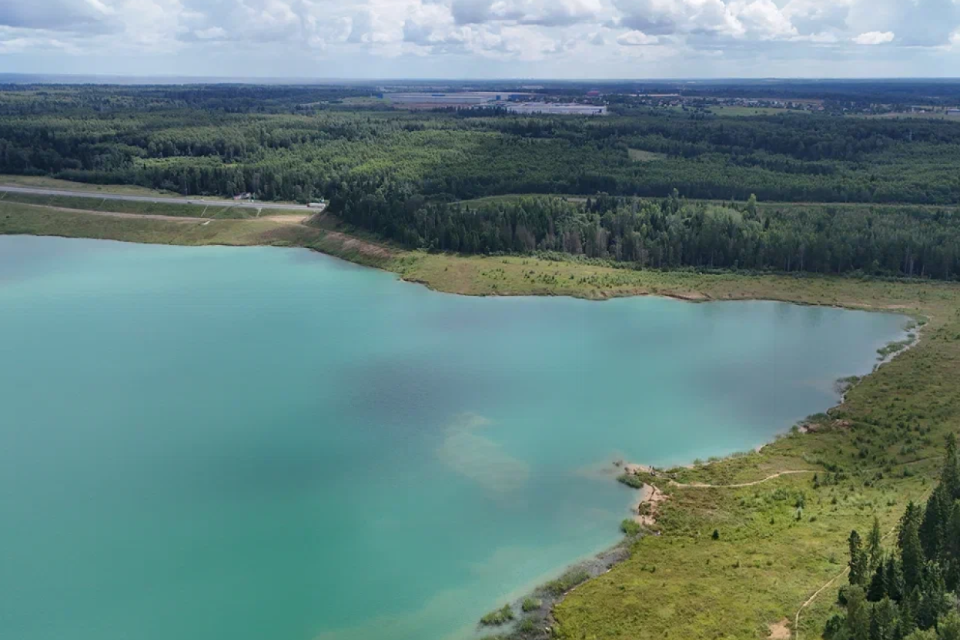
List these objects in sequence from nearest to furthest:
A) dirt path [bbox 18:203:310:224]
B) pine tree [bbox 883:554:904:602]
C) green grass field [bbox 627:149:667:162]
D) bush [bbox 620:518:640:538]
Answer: pine tree [bbox 883:554:904:602] < bush [bbox 620:518:640:538] < dirt path [bbox 18:203:310:224] < green grass field [bbox 627:149:667:162]

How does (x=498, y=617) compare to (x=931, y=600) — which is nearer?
(x=931, y=600)

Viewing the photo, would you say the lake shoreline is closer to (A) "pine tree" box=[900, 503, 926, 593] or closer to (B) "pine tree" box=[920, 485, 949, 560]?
(B) "pine tree" box=[920, 485, 949, 560]

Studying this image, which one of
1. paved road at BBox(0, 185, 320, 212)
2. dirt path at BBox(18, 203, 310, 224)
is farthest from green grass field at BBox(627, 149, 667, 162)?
dirt path at BBox(18, 203, 310, 224)

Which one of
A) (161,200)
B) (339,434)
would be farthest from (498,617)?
(161,200)

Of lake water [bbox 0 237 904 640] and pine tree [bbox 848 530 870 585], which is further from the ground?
pine tree [bbox 848 530 870 585]

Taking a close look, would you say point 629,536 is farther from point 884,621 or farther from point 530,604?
point 884,621

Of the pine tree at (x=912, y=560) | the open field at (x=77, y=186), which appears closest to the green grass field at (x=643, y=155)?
the open field at (x=77, y=186)
